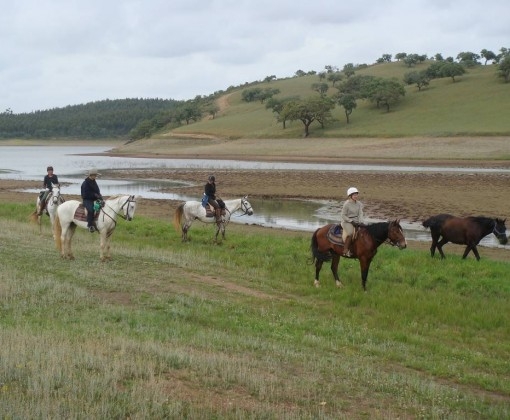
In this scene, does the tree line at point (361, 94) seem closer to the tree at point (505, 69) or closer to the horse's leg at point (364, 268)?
the tree at point (505, 69)

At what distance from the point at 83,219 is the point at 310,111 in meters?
88.5

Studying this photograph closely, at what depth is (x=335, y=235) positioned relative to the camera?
15609mm

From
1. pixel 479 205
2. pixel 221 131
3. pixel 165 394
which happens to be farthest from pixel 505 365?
pixel 221 131

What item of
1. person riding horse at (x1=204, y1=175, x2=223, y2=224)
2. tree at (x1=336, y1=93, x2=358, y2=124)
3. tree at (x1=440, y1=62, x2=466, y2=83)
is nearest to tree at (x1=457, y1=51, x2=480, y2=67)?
tree at (x1=440, y1=62, x2=466, y2=83)

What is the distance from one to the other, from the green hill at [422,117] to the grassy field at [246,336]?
68.0 metres

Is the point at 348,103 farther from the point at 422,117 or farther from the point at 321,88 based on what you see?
the point at 321,88

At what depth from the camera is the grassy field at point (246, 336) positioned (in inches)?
271

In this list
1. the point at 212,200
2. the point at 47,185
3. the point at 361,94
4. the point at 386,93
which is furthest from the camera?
the point at 361,94

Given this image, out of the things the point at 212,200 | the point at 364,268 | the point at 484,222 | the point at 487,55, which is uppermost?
the point at 487,55

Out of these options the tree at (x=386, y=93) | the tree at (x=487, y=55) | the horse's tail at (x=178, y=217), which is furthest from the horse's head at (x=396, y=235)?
the tree at (x=487, y=55)

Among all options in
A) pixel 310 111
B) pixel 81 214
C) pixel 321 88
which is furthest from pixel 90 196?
pixel 321 88

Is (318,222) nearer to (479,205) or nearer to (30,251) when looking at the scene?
(479,205)

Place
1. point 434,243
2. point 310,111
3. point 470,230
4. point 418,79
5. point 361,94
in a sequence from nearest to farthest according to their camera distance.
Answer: point 470,230 → point 434,243 → point 310,111 → point 361,94 → point 418,79

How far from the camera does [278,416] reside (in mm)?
6492
